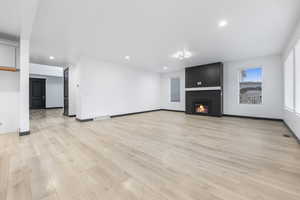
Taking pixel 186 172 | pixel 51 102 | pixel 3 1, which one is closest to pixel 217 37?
pixel 186 172

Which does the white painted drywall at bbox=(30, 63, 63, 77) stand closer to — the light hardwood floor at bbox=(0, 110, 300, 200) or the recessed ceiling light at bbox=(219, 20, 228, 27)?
the light hardwood floor at bbox=(0, 110, 300, 200)

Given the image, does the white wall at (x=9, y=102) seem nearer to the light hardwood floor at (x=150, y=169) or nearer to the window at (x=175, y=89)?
the light hardwood floor at (x=150, y=169)

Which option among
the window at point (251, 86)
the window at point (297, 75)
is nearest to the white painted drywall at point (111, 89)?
the window at point (251, 86)

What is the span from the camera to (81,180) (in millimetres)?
1563

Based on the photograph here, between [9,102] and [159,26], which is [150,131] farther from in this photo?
[9,102]

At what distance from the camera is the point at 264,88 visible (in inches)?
212

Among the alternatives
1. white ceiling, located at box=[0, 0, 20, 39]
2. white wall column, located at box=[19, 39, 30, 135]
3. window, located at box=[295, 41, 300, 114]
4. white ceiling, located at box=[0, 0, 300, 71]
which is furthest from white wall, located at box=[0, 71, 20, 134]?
window, located at box=[295, 41, 300, 114]

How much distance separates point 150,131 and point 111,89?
3.44 m

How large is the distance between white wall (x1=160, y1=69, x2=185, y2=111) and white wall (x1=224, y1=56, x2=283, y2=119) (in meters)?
2.56

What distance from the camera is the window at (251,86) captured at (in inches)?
221

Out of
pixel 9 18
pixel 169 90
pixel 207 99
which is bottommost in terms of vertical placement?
pixel 207 99

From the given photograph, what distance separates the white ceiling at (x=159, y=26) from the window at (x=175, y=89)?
13.2 ft

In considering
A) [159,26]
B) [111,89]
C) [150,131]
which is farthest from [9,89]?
[159,26]

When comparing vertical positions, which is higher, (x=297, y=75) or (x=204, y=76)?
(x=204, y=76)
